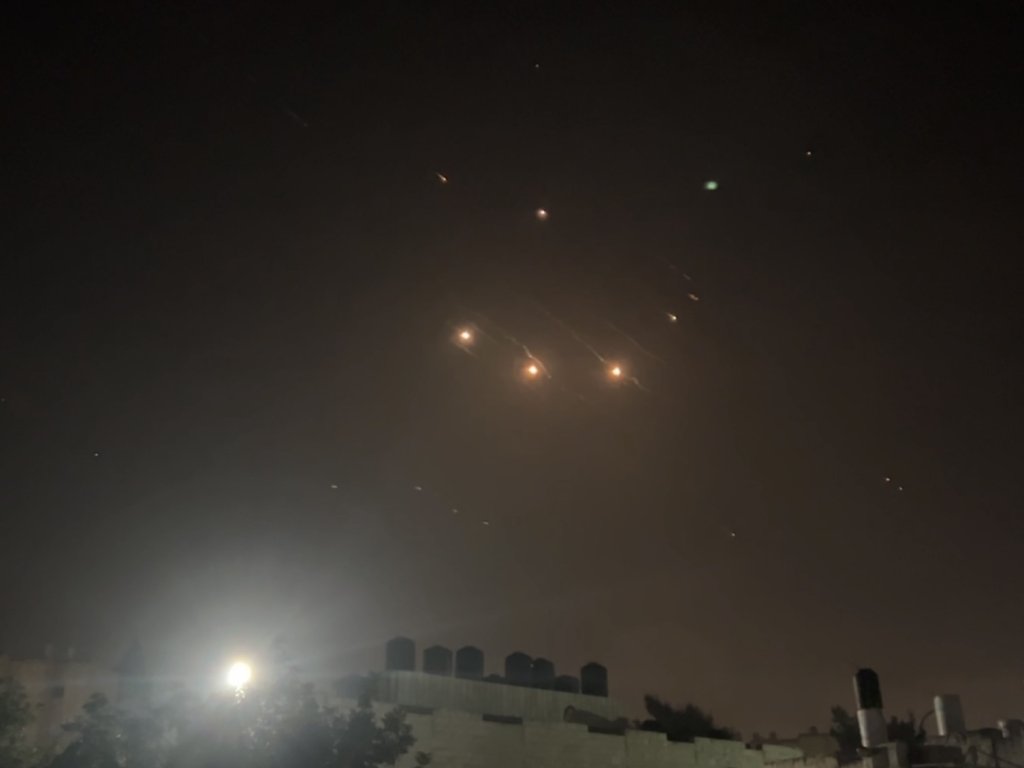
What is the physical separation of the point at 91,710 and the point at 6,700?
3.60 m

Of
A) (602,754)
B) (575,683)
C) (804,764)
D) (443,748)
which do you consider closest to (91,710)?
(443,748)

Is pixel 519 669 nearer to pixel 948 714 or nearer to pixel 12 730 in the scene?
pixel 948 714

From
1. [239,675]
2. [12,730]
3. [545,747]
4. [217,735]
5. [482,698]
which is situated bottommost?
[545,747]

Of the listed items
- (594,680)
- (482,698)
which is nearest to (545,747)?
(482,698)

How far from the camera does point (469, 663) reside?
41781 mm

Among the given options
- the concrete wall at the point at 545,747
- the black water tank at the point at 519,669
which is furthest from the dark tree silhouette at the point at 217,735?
the black water tank at the point at 519,669

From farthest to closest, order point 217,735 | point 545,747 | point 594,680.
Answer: point 594,680, point 545,747, point 217,735

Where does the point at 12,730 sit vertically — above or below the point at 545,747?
above

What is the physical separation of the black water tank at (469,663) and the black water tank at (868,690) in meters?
14.9

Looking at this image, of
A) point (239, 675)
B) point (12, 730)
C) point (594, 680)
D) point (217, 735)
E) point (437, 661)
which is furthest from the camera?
point (594, 680)

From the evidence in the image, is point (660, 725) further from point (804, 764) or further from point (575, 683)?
point (804, 764)

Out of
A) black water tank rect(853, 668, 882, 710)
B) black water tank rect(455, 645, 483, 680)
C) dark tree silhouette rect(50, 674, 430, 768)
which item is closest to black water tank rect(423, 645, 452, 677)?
black water tank rect(455, 645, 483, 680)

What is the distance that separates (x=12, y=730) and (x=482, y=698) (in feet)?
76.8

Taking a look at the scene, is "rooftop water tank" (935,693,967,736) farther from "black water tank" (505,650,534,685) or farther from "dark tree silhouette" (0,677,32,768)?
"dark tree silhouette" (0,677,32,768)
